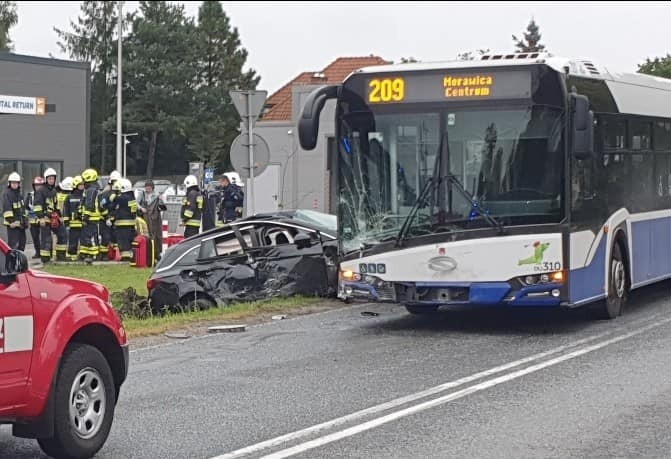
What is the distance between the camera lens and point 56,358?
21.8ft

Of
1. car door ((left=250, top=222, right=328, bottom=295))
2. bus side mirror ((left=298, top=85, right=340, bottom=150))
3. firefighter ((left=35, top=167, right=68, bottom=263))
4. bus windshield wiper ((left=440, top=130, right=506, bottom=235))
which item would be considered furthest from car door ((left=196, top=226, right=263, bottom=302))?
firefighter ((left=35, top=167, right=68, bottom=263))

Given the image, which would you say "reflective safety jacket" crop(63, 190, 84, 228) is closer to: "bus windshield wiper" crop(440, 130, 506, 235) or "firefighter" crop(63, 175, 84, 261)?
"firefighter" crop(63, 175, 84, 261)

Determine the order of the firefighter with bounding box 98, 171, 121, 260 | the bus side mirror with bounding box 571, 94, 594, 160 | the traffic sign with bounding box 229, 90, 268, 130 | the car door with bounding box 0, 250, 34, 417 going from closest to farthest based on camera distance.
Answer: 1. the car door with bounding box 0, 250, 34, 417
2. the bus side mirror with bounding box 571, 94, 594, 160
3. the traffic sign with bounding box 229, 90, 268, 130
4. the firefighter with bounding box 98, 171, 121, 260

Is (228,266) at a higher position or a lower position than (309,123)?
lower

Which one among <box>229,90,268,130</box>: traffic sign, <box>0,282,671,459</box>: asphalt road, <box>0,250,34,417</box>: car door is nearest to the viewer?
<box>0,250,34,417</box>: car door

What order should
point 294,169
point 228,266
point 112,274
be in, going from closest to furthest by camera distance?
point 228,266 → point 112,274 → point 294,169

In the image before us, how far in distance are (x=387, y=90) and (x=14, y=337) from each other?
23.3 feet

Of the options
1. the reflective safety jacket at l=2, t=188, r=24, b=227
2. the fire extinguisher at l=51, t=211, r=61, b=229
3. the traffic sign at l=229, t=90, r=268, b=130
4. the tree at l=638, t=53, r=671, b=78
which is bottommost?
the fire extinguisher at l=51, t=211, r=61, b=229

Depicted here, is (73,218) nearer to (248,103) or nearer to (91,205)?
(91,205)

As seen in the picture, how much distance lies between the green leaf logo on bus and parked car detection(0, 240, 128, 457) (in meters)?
5.68

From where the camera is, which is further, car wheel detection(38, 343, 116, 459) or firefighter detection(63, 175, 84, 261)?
firefighter detection(63, 175, 84, 261)

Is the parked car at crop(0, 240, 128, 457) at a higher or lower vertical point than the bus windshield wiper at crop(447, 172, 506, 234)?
lower

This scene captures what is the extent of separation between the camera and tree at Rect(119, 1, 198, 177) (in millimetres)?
82750

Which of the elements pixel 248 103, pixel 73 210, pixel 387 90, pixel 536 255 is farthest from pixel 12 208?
pixel 536 255
